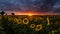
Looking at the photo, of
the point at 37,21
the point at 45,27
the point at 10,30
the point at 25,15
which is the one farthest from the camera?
the point at 25,15

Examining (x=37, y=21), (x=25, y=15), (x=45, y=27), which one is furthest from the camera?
(x=25, y=15)

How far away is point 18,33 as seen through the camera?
1750mm

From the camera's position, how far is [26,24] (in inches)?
76.8

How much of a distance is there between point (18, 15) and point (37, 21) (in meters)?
0.41

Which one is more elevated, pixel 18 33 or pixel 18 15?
pixel 18 15

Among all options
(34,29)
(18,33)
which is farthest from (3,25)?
(34,29)

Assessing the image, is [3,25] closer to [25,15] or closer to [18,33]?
[18,33]

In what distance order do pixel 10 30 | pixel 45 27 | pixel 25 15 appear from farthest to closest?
pixel 25 15, pixel 45 27, pixel 10 30

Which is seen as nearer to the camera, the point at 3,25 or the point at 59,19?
the point at 3,25

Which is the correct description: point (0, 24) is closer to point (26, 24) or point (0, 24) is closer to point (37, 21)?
point (26, 24)

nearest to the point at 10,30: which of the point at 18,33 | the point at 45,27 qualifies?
the point at 18,33

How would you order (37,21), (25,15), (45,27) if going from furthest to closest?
(25,15) < (37,21) < (45,27)

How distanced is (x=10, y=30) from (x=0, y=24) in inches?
6.1

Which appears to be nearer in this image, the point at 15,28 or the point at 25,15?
the point at 15,28
